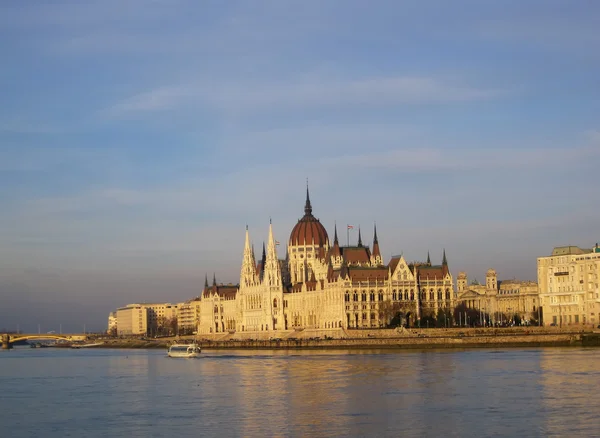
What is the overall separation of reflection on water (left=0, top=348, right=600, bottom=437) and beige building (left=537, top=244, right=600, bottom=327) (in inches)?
2059

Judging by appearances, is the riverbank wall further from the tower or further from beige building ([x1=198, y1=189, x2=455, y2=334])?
the tower

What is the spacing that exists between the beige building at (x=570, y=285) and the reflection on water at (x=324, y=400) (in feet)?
172

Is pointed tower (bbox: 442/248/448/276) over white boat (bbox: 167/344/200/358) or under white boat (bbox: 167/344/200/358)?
over

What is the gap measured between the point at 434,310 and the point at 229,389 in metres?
101

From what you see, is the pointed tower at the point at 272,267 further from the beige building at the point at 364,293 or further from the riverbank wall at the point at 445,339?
the riverbank wall at the point at 445,339

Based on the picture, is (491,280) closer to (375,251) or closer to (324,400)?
(375,251)

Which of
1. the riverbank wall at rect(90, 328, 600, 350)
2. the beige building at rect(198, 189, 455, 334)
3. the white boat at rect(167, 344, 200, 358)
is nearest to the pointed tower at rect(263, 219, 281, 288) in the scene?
the beige building at rect(198, 189, 455, 334)

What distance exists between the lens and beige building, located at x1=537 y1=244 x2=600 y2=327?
487 feet

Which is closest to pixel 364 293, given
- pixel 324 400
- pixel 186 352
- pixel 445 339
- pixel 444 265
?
pixel 444 265

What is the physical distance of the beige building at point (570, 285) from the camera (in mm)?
148500

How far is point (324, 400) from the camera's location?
63.5 m

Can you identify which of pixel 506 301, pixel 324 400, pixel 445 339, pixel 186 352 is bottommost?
pixel 324 400

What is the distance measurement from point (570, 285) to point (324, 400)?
96.4 metres

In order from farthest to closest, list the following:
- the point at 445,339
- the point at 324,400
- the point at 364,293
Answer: the point at 364,293
the point at 445,339
the point at 324,400
